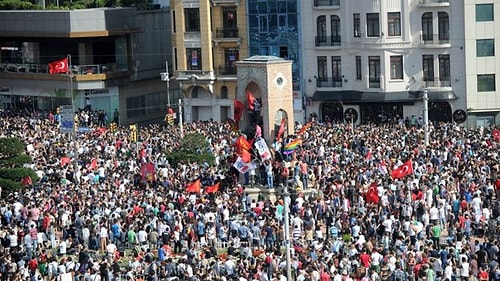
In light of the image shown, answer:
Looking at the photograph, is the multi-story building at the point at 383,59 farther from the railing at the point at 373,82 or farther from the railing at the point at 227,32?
the railing at the point at 227,32

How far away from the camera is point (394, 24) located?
9512 cm

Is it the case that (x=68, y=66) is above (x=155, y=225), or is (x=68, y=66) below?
above

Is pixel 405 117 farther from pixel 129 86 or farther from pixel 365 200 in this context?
pixel 365 200

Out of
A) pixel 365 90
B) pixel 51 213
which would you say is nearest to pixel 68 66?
pixel 365 90

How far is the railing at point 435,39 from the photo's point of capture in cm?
9412

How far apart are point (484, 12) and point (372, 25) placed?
691cm

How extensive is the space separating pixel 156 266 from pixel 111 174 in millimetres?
21689

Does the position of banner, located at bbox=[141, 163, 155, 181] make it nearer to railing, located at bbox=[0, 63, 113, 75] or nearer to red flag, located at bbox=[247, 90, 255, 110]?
red flag, located at bbox=[247, 90, 255, 110]

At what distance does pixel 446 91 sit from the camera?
9444 centimetres

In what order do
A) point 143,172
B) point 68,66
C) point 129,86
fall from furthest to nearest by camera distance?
1. point 129,86
2. point 68,66
3. point 143,172

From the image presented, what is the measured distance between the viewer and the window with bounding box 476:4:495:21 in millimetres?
93375

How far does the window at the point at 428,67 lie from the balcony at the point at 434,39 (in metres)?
0.82

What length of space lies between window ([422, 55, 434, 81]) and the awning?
1.09 metres

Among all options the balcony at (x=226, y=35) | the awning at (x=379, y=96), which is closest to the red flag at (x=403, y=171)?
the awning at (x=379, y=96)
